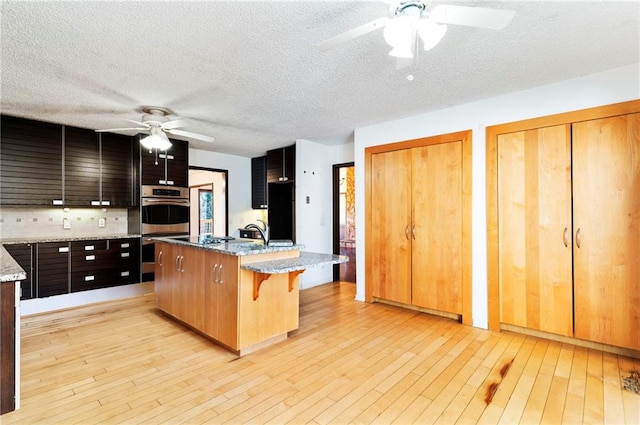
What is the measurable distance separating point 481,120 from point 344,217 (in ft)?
15.6

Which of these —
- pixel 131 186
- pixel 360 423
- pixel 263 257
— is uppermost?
pixel 131 186

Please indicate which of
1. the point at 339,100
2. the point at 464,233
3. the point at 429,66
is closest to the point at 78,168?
the point at 339,100

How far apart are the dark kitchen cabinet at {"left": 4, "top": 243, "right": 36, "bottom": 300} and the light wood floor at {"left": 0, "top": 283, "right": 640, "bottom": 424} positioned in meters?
0.46

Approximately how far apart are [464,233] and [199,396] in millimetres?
2958

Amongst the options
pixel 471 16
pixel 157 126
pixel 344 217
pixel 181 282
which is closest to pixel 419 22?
pixel 471 16

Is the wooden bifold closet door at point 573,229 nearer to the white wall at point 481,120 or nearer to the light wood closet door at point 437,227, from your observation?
the white wall at point 481,120

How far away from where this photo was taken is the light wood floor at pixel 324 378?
189 cm

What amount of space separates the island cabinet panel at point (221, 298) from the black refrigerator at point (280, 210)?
2690 mm

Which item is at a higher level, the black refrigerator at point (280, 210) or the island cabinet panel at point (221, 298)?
the black refrigerator at point (280, 210)

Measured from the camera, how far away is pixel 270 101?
327 centimetres

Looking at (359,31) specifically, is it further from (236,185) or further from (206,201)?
(206,201)

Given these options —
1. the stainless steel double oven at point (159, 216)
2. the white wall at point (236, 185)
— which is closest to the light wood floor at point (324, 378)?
the stainless steel double oven at point (159, 216)

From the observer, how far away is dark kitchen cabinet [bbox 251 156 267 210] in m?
6.12

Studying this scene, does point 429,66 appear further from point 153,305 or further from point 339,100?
point 153,305
